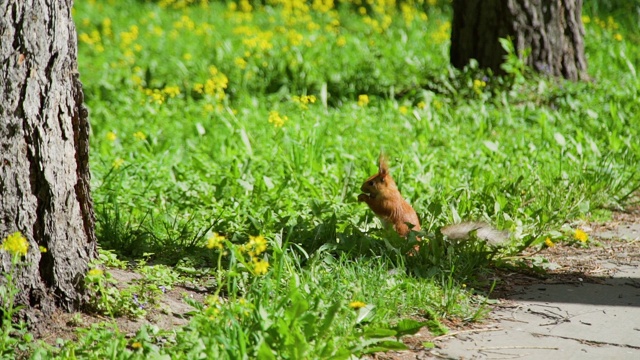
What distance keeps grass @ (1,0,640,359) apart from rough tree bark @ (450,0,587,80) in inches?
7.7

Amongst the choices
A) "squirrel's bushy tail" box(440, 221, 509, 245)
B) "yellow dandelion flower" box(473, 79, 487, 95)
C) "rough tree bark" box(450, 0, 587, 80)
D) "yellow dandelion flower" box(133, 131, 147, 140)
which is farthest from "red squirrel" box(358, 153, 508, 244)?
"rough tree bark" box(450, 0, 587, 80)

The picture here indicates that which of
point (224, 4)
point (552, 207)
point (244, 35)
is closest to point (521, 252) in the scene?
point (552, 207)

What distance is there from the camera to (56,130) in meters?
3.09

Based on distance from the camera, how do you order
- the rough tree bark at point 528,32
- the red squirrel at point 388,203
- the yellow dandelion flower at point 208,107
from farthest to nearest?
the rough tree bark at point 528,32, the yellow dandelion flower at point 208,107, the red squirrel at point 388,203

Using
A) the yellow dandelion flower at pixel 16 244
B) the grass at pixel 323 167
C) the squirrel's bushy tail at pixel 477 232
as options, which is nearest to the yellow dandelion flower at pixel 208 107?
the grass at pixel 323 167

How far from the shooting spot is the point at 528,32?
7.28 m

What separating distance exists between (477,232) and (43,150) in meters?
2.08

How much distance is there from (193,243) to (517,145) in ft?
9.03

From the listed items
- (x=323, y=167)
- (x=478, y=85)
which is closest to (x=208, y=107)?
(x=323, y=167)

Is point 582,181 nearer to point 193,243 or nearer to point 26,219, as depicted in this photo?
point 193,243

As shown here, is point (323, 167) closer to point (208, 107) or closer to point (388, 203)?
point (388, 203)

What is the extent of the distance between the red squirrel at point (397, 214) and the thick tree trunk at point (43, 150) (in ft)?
5.19

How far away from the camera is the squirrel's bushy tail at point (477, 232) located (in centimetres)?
411

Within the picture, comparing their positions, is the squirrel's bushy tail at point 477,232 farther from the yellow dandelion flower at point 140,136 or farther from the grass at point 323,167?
the yellow dandelion flower at point 140,136
